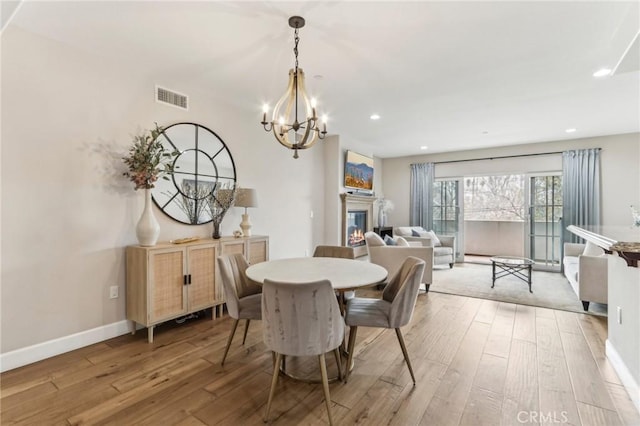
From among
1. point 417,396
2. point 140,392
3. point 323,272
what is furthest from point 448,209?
point 140,392

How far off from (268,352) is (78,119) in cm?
264

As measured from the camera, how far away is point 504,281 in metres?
5.07

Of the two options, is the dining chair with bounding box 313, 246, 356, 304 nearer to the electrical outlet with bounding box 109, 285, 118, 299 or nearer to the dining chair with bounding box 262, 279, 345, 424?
the dining chair with bounding box 262, 279, 345, 424

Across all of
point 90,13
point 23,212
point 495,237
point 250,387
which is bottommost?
point 250,387

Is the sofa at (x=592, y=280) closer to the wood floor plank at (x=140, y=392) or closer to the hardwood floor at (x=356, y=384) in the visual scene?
the hardwood floor at (x=356, y=384)

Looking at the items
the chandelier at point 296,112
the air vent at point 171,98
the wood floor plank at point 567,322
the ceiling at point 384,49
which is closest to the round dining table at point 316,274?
the chandelier at point 296,112

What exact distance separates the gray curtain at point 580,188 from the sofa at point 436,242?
7.13 feet

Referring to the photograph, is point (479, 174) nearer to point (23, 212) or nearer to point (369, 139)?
point (369, 139)

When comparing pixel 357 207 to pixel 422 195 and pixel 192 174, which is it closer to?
pixel 422 195

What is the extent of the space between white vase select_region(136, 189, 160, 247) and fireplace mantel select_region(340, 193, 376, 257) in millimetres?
3509

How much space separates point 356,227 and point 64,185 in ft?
16.3

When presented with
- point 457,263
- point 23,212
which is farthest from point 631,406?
point 457,263

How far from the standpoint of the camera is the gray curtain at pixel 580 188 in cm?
570

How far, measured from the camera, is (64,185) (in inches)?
103
